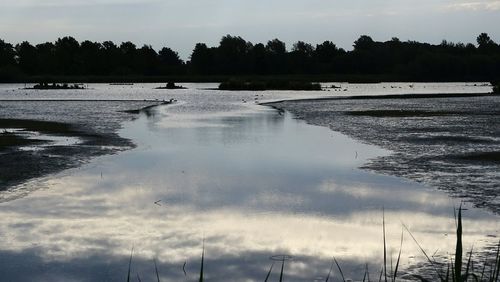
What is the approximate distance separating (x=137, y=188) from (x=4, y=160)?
6257mm

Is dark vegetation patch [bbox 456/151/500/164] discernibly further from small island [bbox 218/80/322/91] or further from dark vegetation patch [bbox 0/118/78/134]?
small island [bbox 218/80/322/91]

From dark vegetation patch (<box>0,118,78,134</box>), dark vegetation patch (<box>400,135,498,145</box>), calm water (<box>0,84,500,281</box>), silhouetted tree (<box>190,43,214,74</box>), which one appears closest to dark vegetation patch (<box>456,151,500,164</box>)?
calm water (<box>0,84,500,281</box>)

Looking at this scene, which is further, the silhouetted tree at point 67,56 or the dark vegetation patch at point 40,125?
the silhouetted tree at point 67,56

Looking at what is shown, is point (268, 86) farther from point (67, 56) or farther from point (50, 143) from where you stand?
point (67, 56)

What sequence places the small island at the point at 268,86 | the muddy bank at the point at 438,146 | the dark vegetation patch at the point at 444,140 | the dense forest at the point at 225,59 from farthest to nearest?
1. the dense forest at the point at 225,59
2. the small island at the point at 268,86
3. the dark vegetation patch at the point at 444,140
4. the muddy bank at the point at 438,146

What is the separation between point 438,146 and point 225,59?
16471 cm

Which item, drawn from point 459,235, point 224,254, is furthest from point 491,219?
point 459,235

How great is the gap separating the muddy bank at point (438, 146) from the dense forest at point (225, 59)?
13542 centimetres

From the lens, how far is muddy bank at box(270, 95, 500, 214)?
51.6ft

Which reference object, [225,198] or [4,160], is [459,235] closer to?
[225,198]

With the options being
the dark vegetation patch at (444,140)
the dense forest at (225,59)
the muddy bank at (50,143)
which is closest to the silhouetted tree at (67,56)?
the dense forest at (225,59)

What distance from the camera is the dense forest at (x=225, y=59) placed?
180375 mm

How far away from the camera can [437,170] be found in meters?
17.9

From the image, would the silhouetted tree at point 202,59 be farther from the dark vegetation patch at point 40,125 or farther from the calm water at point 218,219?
the calm water at point 218,219
